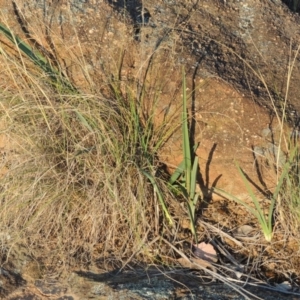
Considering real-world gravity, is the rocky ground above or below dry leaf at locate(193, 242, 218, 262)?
above

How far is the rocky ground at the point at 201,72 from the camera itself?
273 centimetres

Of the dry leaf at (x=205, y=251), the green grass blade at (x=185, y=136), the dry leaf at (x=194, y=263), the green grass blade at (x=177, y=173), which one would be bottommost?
the dry leaf at (x=194, y=263)

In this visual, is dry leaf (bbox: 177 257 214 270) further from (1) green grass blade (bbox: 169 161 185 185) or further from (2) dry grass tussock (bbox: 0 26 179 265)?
(1) green grass blade (bbox: 169 161 185 185)

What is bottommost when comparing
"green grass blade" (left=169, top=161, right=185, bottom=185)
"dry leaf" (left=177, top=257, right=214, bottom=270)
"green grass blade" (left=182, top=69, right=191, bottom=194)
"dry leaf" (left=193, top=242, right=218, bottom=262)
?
"dry leaf" (left=177, top=257, right=214, bottom=270)

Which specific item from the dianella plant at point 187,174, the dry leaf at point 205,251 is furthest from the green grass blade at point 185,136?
the dry leaf at point 205,251

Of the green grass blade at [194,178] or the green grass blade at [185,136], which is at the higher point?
the green grass blade at [185,136]

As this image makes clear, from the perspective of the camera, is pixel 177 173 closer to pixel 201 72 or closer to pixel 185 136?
pixel 185 136

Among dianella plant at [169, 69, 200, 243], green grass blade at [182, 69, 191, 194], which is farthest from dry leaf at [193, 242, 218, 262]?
green grass blade at [182, 69, 191, 194]

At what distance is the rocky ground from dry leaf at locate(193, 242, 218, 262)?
0.27ft

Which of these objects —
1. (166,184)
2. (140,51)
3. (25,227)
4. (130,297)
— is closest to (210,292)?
(130,297)

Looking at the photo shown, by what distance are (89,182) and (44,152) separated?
0.20 metres

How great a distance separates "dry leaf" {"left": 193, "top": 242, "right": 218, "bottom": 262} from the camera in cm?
272

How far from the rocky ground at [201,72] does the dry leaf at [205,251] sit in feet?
0.27

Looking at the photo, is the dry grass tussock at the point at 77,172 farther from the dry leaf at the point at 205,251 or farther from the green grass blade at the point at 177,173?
the dry leaf at the point at 205,251
